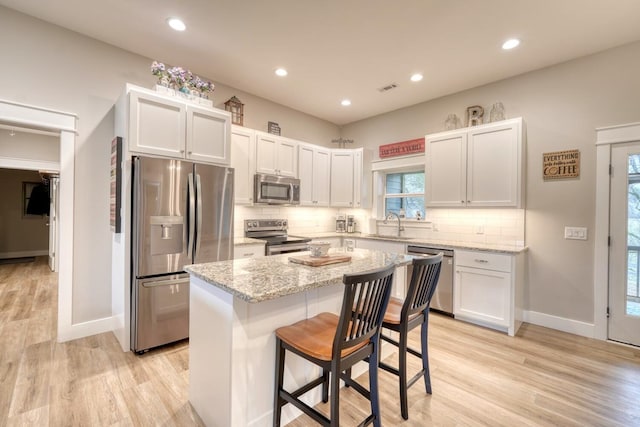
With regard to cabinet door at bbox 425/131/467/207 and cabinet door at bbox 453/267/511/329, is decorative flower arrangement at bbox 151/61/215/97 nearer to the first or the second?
cabinet door at bbox 425/131/467/207

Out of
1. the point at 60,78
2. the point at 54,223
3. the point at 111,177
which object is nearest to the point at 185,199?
the point at 111,177

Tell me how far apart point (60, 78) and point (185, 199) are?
1.68 m

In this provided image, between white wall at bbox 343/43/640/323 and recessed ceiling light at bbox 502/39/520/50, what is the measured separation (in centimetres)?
79

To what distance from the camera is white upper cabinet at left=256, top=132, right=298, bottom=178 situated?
392 cm

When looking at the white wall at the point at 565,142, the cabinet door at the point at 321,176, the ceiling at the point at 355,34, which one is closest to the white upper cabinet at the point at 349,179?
the cabinet door at the point at 321,176

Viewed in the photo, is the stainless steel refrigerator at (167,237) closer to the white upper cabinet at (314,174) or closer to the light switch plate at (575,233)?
the white upper cabinet at (314,174)

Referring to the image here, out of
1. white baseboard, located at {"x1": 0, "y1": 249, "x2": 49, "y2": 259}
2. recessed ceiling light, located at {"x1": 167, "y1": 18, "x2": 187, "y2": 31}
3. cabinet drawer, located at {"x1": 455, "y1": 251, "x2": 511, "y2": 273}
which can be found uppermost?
recessed ceiling light, located at {"x1": 167, "y1": 18, "x2": 187, "y2": 31}

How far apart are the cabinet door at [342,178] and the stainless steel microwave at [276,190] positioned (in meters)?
0.82

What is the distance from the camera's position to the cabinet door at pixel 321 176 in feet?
15.3

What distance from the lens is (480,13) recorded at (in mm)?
2377

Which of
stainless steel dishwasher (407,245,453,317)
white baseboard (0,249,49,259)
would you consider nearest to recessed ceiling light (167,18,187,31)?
stainless steel dishwasher (407,245,453,317)

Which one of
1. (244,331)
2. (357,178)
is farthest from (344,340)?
(357,178)

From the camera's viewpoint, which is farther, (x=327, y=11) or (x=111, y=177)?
(x=111, y=177)

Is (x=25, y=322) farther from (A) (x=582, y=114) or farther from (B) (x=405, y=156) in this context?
(A) (x=582, y=114)
